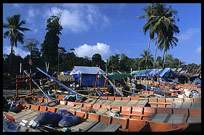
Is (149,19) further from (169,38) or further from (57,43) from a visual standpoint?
(57,43)

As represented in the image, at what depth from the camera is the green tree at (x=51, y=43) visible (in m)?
35.6

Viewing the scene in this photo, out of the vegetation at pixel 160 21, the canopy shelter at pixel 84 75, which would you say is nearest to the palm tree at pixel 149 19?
the vegetation at pixel 160 21

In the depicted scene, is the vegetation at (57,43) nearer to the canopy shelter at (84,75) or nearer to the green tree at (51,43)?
the green tree at (51,43)

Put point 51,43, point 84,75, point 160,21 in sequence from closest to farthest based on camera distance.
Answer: point 84,75 → point 160,21 → point 51,43

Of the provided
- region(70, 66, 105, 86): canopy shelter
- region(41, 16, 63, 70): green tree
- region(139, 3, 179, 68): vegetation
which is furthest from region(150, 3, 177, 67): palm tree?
region(41, 16, 63, 70): green tree

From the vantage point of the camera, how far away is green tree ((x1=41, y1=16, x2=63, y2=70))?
35.6m

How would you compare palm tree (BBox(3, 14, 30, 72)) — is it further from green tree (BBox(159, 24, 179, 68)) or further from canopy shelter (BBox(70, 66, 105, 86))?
green tree (BBox(159, 24, 179, 68))

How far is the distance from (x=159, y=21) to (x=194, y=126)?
88.2 feet

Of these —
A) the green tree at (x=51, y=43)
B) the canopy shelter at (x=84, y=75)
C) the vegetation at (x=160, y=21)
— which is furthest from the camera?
the green tree at (x=51, y=43)

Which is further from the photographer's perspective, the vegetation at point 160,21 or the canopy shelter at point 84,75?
the vegetation at point 160,21

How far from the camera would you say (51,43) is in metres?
35.6

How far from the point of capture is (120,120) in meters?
6.53

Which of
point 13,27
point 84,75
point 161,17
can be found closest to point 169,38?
point 161,17

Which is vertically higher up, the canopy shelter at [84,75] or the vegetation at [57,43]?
the vegetation at [57,43]
